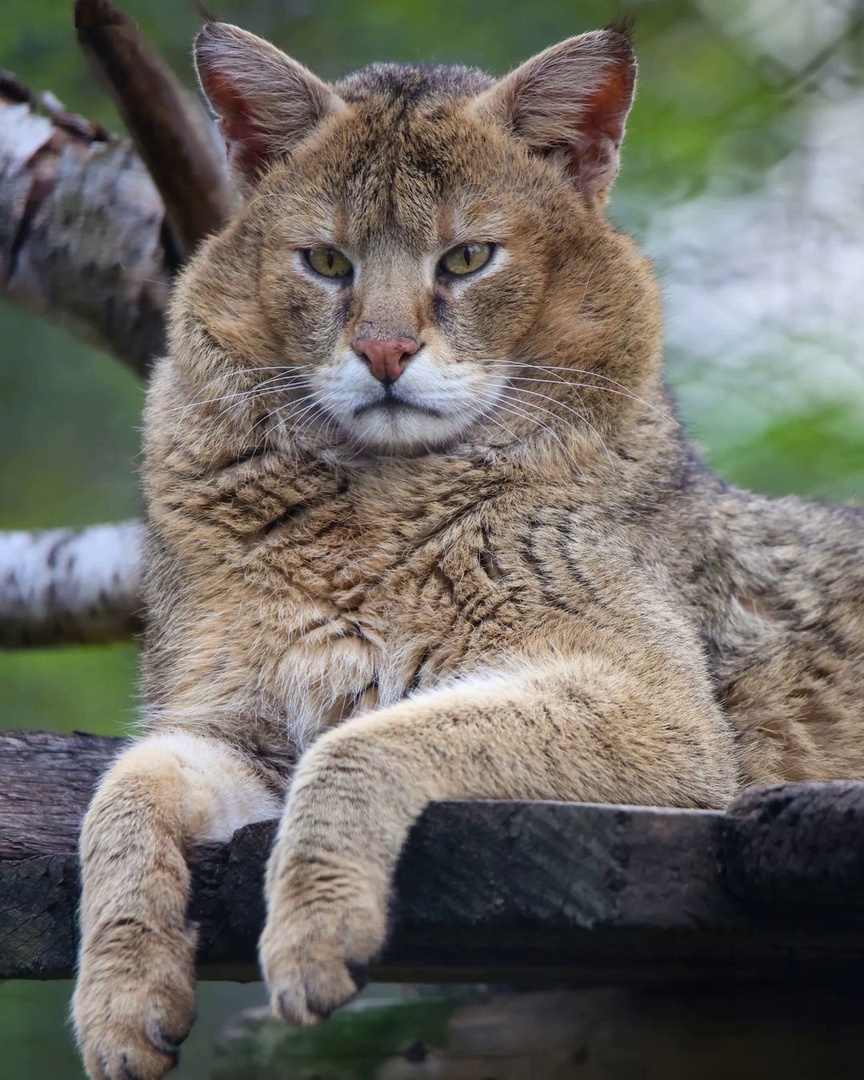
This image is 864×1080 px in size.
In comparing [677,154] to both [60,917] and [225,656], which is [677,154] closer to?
[225,656]

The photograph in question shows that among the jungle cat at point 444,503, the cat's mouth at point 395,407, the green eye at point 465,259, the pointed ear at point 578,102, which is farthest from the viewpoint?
the pointed ear at point 578,102

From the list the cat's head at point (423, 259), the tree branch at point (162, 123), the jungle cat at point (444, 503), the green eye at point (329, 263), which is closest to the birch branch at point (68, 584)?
the tree branch at point (162, 123)

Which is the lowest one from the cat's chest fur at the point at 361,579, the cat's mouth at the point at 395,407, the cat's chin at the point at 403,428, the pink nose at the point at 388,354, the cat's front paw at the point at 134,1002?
the cat's front paw at the point at 134,1002

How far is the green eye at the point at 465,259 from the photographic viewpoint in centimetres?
355

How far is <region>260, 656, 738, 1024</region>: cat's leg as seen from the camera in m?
2.38

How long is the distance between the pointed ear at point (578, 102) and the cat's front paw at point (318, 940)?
2.21 meters

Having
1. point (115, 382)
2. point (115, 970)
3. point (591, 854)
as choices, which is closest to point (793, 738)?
point (591, 854)

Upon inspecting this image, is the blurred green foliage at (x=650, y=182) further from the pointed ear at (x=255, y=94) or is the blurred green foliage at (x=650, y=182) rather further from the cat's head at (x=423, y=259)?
the pointed ear at (x=255, y=94)

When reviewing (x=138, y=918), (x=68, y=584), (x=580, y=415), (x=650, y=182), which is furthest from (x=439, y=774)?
(x=650, y=182)

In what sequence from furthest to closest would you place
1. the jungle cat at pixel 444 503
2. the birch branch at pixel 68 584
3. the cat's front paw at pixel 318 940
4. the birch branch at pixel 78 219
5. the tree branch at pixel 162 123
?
1. the birch branch at pixel 78 219
2. the birch branch at pixel 68 584
3. the tree branch at pixel 162 123
4. the jungle cat at pixel 444 503
5. the cat's front paw at pixel 318 940

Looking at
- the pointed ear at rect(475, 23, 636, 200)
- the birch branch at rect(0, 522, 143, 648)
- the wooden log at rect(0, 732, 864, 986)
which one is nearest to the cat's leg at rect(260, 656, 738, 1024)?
the wooden log at rect(0, 732, 864, 986)

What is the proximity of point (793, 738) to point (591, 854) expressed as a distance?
155 centimetres

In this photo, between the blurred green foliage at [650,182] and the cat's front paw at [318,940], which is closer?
the cat's front paw at [318,940]

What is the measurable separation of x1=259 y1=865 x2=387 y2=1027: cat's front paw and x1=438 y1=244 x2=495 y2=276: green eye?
1707 mm
